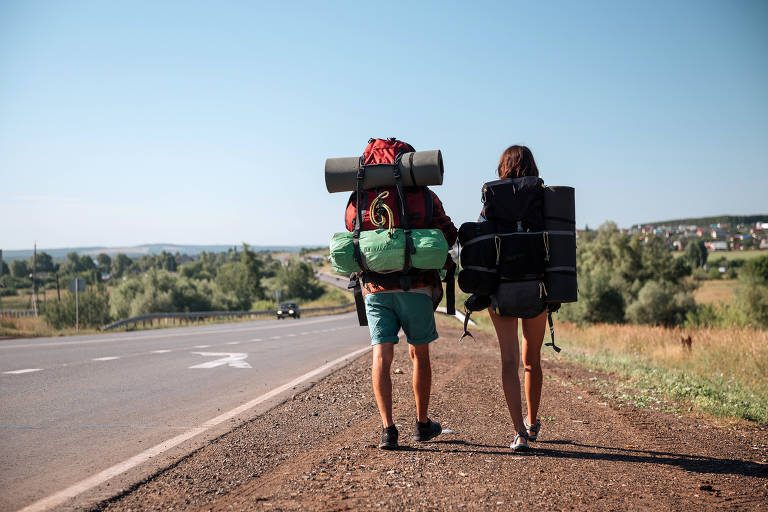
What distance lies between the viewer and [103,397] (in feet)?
29.7

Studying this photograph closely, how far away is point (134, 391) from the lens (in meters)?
9.65

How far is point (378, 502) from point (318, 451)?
1541mm

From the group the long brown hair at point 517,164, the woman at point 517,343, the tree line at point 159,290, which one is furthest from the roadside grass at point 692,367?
the tree line at point 159,290

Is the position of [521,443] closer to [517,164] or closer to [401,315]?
[401,315]

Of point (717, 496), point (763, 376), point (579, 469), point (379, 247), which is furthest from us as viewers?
point (763, 376)

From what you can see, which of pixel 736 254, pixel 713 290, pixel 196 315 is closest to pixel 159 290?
pixel 196 315

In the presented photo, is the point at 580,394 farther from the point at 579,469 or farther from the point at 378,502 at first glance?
the point at 378,502

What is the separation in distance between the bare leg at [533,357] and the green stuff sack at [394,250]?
892mm

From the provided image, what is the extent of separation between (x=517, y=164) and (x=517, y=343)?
1.33 metres

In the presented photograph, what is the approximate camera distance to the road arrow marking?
13.3 m

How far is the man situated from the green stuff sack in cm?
13

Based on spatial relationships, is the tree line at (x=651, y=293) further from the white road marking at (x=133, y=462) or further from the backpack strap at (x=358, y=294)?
the backpack strap at (x=358, y=294)

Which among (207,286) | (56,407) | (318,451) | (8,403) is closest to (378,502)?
(318,451)

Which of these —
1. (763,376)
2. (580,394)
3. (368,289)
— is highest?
(368,289)
